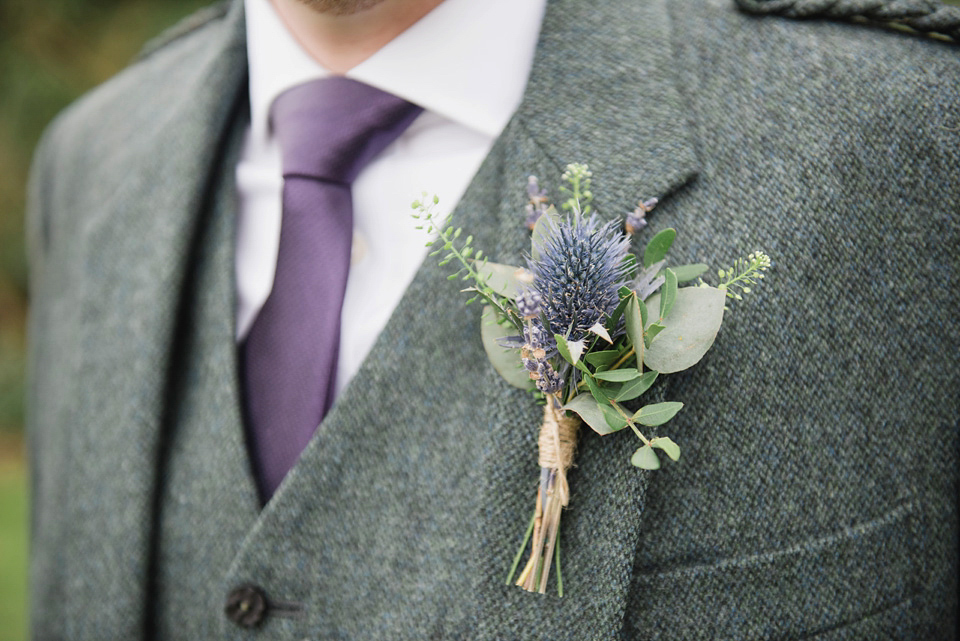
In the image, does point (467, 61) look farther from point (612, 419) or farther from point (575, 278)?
point (612, 419)

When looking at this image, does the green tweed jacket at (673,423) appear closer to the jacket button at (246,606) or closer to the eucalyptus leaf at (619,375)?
the jacket button at (246,606)

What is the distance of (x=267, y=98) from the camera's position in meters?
1.28

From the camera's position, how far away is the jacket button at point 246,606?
3.56 feet

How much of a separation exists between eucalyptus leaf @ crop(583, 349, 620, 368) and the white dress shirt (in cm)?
27

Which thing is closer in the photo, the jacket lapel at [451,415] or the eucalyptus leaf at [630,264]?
the eucalyptus leaf at [630,264]

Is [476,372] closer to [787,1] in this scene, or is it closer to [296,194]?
[296,194]

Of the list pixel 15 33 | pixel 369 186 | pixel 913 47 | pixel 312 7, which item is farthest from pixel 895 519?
pixel 15 33

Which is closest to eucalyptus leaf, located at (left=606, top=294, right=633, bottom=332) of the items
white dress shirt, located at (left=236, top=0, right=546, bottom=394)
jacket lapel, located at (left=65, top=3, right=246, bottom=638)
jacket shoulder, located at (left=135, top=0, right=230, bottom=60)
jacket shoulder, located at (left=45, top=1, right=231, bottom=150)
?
white dress shirt, located at (left=236, top=0, right=546, bottom=394)

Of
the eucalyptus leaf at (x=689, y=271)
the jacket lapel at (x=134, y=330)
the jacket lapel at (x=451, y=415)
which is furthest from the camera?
the jacket lapel at (x=134, y=330)

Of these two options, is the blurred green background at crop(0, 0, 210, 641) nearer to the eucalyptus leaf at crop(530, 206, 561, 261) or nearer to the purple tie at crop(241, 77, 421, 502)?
the purple tie at crop(241, 77, 421, 502)

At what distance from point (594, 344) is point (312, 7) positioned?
0.68 metres

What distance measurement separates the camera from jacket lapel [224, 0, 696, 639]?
0.96 m

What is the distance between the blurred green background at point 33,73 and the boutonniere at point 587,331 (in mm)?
4775

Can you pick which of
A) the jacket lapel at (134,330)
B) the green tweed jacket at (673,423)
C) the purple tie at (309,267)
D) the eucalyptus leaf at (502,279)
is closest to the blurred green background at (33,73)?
the jacket lapel at (134,330)
